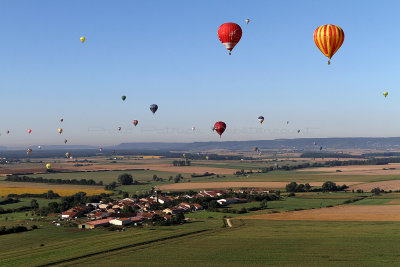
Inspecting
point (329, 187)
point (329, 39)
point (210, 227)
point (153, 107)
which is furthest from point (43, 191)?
point (329, 39)

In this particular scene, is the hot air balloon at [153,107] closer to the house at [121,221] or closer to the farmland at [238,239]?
the farmland at [238,239]

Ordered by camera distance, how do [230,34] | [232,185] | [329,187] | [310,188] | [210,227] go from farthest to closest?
1. [232,185]
2. [310,188]
3. [329,187]
4. [210,227]
5. [230,34]

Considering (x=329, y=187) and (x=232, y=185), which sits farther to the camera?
(x=232, y=185)

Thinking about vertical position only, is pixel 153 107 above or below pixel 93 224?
above

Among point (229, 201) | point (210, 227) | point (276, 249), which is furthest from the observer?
point (229, 201)

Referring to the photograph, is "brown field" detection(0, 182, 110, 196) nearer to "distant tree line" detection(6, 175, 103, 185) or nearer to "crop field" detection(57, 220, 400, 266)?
"distant tree line" detection(6, 175, 103, 185)

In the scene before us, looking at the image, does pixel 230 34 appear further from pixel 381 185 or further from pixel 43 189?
pixel 43 189

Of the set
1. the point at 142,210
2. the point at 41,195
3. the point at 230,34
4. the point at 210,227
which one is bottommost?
the point at 41,195

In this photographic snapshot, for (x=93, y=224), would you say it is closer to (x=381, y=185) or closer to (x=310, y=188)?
(x=310, y=188)
